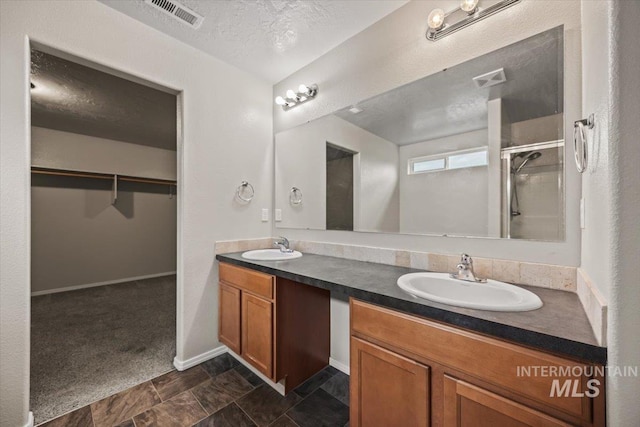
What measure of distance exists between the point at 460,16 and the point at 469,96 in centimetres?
44

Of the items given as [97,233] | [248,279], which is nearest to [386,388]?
[248,279]

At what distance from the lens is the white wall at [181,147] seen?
1288 millimetres

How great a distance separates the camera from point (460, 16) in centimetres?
137

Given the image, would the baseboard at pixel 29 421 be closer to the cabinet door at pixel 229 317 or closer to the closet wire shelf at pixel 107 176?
the cabinet door at pixel 229 317

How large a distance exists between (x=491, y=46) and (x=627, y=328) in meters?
1.34

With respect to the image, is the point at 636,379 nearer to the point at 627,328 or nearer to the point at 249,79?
the point at 627,328

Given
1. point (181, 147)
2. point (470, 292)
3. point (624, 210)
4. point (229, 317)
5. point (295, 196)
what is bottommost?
point (229, 317)

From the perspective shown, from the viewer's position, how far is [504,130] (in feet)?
4.17

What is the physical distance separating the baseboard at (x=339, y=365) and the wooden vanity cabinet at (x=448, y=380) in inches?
30.2

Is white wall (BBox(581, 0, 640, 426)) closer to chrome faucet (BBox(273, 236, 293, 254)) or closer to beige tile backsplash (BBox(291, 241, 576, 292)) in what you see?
beige tile backsplash (BBox(291, 241, 576, 292))

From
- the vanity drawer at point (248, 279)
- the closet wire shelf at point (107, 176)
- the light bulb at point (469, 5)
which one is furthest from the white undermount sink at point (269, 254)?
the closet wire shelf at point (107, 176)

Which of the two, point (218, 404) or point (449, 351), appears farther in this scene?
point (218, 404)

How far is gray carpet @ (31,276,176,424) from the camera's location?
5.42ft

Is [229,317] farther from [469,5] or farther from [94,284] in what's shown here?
[94,284]
